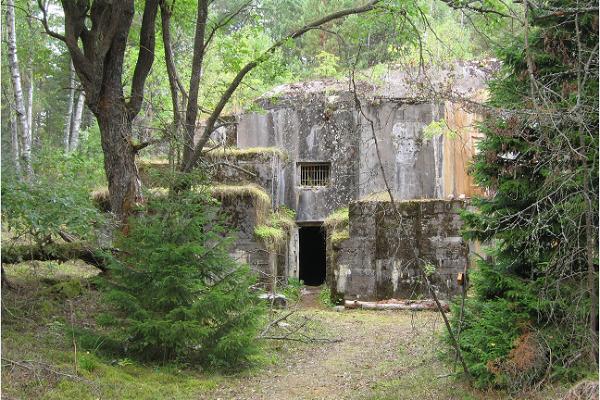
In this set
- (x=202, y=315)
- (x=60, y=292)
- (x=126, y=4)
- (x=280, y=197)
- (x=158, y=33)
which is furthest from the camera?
(x=280, y=197)

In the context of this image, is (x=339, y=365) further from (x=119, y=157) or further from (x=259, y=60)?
(x=259, y=60)

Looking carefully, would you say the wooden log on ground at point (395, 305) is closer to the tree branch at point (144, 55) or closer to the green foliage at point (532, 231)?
the green foliage at point (532, 231)

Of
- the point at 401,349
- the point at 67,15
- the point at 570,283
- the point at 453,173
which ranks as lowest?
the point at 401,349

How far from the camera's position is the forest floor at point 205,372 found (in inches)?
275

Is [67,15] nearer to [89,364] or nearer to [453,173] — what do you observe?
[89,364]

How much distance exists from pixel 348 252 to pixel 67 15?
28.5 ft

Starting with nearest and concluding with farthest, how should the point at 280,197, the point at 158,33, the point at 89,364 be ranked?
the point at 89,364 < the point at 158,33 < the point at 280,197

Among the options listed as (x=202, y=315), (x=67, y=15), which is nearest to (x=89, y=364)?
(x=202, y=315)

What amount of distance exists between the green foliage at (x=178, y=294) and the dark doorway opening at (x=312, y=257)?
14088 mm

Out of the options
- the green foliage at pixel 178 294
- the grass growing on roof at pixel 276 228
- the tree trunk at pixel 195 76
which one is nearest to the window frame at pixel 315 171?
the grass growing on roof at pixel 276 228

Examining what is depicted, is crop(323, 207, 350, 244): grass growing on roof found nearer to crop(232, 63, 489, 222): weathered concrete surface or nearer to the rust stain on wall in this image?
crop(232, 63, 489, 222): weathered concrete surface

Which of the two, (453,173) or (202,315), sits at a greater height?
(453,173)

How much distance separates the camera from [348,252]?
16047 mm

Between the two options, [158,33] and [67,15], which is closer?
[67,15]
